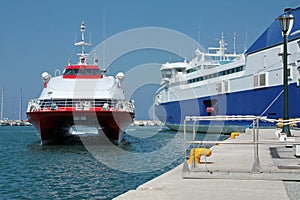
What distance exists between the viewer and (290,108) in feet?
109

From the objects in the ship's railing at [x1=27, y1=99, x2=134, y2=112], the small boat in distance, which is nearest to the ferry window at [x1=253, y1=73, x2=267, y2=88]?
the small boat in distance

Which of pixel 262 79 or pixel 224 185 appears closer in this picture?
pixel 224 185

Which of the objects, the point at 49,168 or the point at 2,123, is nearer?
the point at 49,168

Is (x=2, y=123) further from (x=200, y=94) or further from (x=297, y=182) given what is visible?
(x=297, y=182)

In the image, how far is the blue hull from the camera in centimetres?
3472

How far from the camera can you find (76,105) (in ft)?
90.6

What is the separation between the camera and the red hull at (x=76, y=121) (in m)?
27.3

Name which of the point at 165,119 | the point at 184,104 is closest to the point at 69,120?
the point at 184,104

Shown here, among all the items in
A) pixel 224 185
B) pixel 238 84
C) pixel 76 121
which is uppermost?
pixel 238 84

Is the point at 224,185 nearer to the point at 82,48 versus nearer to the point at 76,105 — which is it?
the point at 76,105

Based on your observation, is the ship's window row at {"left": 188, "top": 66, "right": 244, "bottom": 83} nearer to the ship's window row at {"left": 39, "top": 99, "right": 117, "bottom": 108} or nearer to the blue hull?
the blue hull

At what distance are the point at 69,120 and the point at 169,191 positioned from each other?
22078 mm

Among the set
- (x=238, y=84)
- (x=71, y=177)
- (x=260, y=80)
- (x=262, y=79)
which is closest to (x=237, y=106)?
(x=238, y=84)

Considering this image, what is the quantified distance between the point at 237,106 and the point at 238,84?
219cm
